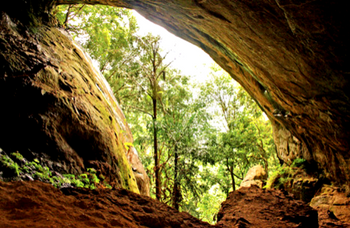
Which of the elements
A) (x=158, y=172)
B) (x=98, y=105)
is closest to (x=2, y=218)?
(x=98, y=105)

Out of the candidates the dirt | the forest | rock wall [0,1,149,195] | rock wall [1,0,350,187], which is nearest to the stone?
rock wall [1,0,350,187]

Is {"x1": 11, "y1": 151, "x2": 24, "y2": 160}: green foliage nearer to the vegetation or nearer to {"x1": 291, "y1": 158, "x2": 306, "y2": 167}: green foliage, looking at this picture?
the vegetation

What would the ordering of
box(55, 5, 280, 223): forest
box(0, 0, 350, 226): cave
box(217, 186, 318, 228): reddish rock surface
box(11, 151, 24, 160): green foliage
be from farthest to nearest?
box(55, 5, 280, 223): forest → box(217, 186, 318, 228): reddish rock surface → box(0, 0, 350, 226): cave → box(11, 151, 24, 160): green foliage

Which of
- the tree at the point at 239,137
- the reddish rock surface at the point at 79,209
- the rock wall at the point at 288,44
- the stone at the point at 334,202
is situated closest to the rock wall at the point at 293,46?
the rock wall at the point at 288,44

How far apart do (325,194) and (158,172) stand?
22.7ft

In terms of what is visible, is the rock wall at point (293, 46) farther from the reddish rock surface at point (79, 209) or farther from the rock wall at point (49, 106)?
the reddish rock surface at point (79, 209)

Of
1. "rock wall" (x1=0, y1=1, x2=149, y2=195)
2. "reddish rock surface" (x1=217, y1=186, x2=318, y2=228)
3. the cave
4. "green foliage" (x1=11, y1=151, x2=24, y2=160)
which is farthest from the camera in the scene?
"rock wall" (x1=0, y1=1, x2=149, y2=195)

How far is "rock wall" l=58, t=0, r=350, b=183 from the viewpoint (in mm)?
3221

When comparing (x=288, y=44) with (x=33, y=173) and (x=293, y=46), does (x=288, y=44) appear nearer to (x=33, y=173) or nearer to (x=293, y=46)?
(x=293, y=46)

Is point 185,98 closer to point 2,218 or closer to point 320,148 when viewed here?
point 320,148

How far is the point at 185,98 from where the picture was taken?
42.4ft

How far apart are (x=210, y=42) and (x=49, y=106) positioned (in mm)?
4778

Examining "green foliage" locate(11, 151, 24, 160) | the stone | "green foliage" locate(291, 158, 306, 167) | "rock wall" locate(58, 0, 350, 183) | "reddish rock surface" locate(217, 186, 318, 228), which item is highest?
"rock wall" locate(58, 0, 350, 183)

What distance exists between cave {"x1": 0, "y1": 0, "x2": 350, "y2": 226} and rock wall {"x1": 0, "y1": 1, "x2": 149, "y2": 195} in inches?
0.7
